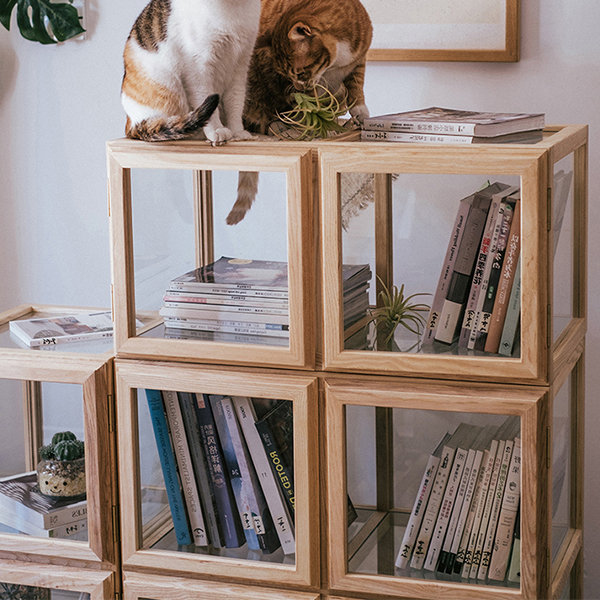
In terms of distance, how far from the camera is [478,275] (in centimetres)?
136

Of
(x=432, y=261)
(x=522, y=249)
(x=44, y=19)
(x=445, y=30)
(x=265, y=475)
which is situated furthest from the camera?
(x=44, y=19)

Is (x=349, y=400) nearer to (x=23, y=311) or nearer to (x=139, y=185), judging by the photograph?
(x=139, y=185)

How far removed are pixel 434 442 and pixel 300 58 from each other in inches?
24.5

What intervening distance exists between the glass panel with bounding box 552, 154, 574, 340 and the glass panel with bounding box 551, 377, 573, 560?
118 mm

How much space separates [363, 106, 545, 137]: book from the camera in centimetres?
133

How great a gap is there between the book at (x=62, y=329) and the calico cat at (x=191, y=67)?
1.28 feet

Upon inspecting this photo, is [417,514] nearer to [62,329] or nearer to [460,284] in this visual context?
[460,284]

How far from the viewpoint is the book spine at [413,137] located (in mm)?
1335

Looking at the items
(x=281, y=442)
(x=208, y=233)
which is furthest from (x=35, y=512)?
(x=208, y=233)

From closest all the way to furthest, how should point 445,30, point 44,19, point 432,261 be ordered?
point 432,261 < point 445,30 < point 44,19

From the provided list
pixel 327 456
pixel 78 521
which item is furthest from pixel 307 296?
pixel 78 521

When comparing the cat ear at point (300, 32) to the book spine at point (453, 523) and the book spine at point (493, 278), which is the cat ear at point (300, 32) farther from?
the book spine at point (453, 523)

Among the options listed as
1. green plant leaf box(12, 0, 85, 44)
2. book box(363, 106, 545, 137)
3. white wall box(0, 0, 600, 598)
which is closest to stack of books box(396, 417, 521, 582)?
book box(363, 106, 545, 137)

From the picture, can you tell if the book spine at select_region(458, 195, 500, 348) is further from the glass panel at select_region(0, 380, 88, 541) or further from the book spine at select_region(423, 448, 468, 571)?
the glass panel at select_region(0, 380, 88, 541)
